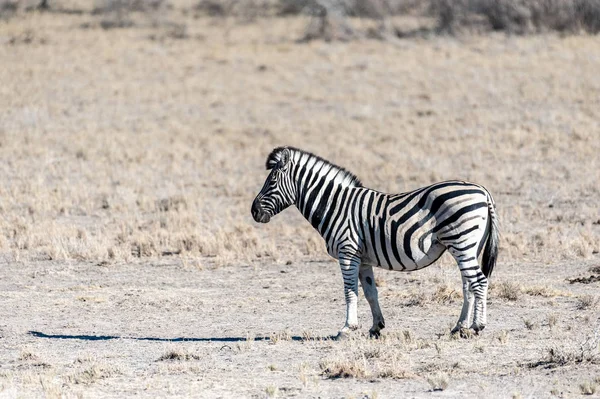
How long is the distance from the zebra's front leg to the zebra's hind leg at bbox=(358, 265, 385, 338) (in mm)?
150

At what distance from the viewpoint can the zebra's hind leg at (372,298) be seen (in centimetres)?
989

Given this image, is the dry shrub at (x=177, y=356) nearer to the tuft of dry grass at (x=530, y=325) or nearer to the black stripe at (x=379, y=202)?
the black stripe at (x=379, y=202)

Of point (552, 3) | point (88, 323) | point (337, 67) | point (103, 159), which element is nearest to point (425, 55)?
point (337, 67)

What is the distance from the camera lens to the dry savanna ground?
884cm

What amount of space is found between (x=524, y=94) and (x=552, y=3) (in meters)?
9.81

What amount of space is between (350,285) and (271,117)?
680 inches

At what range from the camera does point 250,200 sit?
19.2 m

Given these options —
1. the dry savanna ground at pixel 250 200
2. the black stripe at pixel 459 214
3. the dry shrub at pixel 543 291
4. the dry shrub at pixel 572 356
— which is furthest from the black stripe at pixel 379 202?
the dry shrub at pixel 543 291

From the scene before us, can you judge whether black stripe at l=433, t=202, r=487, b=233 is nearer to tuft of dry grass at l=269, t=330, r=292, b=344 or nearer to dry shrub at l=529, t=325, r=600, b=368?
dry shrub at l=529, t=325, r=600, b=368

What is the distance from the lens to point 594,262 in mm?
13688

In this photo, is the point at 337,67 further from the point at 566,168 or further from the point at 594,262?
the point at 594,262

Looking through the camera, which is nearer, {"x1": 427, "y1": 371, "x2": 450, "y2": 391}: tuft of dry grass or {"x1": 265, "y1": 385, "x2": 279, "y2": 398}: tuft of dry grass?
{"x1": 265, "y1": 385, "x2": 279, "y2": 398}: tuft of dry grass

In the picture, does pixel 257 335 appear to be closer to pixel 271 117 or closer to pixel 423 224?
pixel 423 224

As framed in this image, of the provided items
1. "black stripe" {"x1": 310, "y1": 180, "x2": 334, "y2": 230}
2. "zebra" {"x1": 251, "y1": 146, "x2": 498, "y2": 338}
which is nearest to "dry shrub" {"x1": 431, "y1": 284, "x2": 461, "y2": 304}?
"zebra" {"x1": 251, "y1": 146, "x2": 498, "y2": 338}
